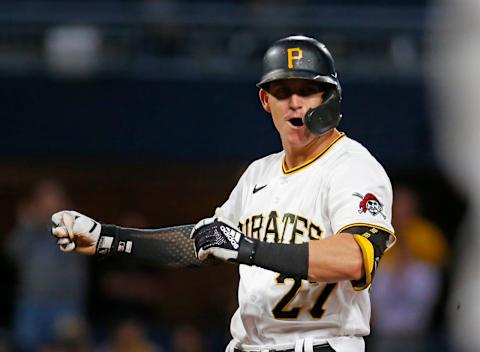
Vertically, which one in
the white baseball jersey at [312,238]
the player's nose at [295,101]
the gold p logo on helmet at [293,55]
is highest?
the gold p logo on helmet at [293,55]

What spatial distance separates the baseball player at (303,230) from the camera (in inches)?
161

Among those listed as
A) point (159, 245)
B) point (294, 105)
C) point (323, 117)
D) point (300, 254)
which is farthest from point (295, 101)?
point (159, 245)

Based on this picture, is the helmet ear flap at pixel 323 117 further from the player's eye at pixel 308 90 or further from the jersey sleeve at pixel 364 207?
the jersey sleeve at pixel 364 207

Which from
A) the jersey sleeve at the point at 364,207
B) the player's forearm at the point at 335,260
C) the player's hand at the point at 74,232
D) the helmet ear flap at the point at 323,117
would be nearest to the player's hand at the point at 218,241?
the player's forearm at the point at 335,260

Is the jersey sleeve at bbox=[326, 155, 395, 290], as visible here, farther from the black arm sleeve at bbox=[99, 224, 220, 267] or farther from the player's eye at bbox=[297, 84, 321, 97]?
the black arm sleeve at bbox=[99, 224, 220, 267]

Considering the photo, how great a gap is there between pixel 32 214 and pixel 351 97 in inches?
126

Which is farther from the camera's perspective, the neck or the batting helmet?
the neck

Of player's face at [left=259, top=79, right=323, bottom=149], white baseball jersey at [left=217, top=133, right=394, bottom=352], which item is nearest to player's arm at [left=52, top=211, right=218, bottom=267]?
white baseball jersey at [left=217, top=133, right=394, bottom=352]

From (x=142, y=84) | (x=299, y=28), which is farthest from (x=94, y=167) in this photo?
(x=299, y=28)

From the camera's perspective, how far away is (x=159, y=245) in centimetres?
491

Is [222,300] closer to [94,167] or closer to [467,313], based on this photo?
[94,167]

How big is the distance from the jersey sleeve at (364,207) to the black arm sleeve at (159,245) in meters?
0.80

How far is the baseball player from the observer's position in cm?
408

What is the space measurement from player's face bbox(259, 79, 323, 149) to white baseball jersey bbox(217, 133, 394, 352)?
122 mm
